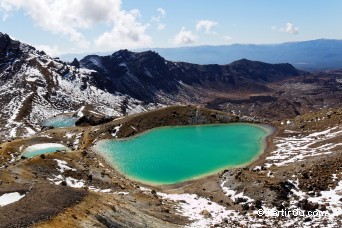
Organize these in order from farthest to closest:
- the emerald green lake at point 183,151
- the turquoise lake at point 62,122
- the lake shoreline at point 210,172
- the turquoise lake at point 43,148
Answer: the turquoise lake at point 62,122
the turquoise lake at point 43,148
the emerald green lake at point 183,151
the lake shoreline at point 210,172

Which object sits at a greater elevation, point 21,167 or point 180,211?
point 21,167

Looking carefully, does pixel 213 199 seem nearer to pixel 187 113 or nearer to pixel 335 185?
pixel 335 185

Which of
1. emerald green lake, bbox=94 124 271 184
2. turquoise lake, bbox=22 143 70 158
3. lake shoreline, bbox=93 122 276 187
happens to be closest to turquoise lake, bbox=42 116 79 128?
turquoise lake, bbox=22 143 70 158

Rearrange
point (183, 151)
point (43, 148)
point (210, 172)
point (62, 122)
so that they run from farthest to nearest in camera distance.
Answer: point (62, 122), point (43, 148), point (183, 151), point (210, 172)

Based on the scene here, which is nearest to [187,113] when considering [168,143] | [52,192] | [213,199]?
[168,143]

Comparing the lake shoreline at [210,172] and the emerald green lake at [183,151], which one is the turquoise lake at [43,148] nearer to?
the lake shoreline at [210,172]

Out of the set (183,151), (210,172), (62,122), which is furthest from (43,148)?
(62,122)

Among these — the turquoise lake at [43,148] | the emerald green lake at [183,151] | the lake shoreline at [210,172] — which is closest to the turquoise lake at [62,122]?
the turquoise lake at [43,148]

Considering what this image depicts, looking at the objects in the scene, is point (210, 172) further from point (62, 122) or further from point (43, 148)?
point (62, 122)
